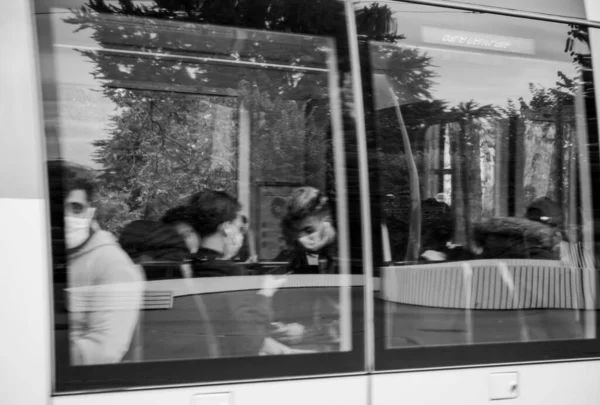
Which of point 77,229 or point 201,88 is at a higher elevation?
point 201,88

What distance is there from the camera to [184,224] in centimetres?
332

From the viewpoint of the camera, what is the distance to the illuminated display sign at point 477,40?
12.2 ft

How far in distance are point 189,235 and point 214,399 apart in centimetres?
77

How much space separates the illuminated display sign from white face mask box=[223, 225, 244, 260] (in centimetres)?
145

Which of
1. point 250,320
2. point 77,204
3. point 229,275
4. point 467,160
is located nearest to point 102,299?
point 77,204

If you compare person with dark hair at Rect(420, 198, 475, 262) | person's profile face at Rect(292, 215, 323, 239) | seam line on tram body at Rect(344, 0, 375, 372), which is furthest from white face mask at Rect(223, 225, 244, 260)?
person with dark hair at Rect(420, 198, 475, 262)

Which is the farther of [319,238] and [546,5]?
[546,5]

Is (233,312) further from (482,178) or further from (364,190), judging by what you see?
(482,178)

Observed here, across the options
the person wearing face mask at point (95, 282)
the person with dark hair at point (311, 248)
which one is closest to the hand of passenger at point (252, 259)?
the person with dark hair at point (311, 248)

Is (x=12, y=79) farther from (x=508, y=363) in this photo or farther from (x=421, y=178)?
(x=508, y=363)

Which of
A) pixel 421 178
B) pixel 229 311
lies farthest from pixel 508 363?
pixel 229 311

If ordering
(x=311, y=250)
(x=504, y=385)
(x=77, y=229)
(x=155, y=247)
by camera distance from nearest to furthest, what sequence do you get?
1. (x=77, y=229)
2. (x=155, y=247)
3. (x=311, y=250)
4. (x=504, y=385)

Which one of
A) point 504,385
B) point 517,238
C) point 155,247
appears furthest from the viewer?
point 517,238

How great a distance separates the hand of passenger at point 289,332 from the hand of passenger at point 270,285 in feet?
0.52
